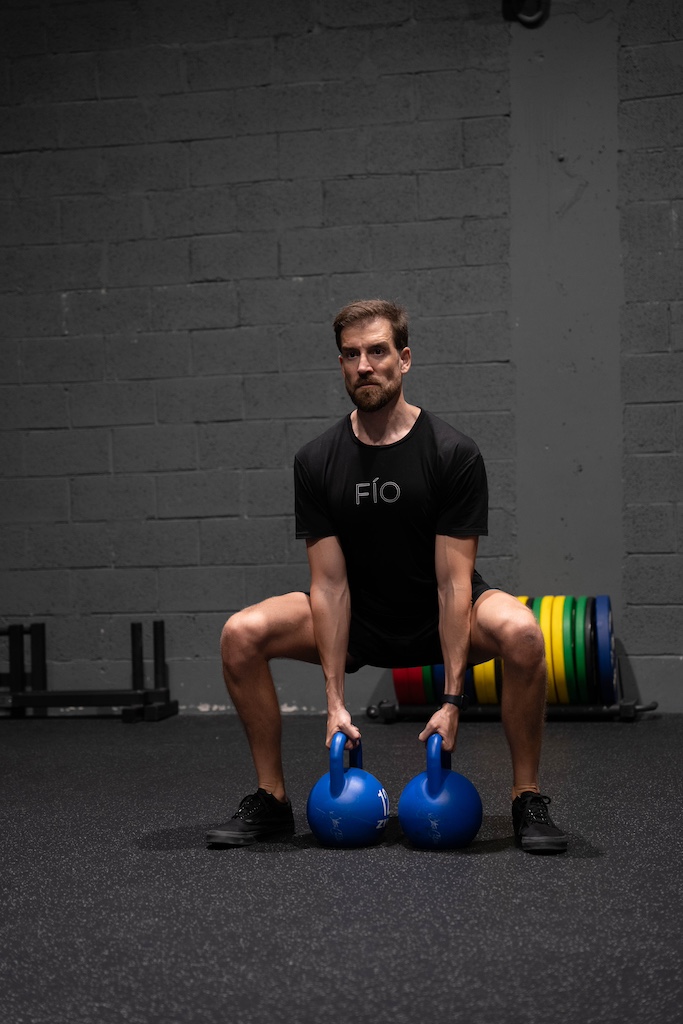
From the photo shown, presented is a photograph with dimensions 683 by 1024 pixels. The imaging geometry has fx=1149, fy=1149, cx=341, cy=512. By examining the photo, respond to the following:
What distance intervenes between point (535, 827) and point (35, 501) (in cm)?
321

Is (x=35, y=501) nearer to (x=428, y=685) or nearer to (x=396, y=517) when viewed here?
(x=428, y=685)

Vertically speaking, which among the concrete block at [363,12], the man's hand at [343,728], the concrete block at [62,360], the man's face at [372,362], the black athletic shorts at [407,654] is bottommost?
the man's hand at [343,728]

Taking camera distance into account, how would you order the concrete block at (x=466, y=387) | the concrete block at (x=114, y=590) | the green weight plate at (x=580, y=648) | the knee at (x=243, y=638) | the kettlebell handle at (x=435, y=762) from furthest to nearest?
the concrete block at (x=114, y=590), the concrete block at (x=466, y=387), the green weight plate at (x=580, y=648), the knee at (x=243, y=638), the kettlebell handle at (x=435, y=762)

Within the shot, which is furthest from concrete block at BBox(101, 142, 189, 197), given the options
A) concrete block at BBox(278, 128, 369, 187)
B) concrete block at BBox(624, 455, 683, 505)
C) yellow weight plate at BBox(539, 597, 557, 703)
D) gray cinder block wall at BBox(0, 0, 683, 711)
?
yellow weight plate at BBox(539, 597, 557, 703)

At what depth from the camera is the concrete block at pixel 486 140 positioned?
186 inches

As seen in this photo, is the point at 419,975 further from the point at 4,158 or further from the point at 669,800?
the point at 4,158

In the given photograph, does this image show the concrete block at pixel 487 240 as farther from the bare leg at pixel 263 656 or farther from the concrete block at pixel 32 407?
the bare leg at pixel 263 656

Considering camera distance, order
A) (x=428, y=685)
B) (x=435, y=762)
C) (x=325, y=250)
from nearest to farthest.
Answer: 1. (x=435, y=762)
2. (x=428, y=685)
3. (x=325, y=250)

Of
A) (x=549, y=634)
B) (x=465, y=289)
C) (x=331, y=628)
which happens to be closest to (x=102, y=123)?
(x=465, y=289)

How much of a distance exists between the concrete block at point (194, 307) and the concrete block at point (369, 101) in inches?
33.2

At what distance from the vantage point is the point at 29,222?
5.02 metres

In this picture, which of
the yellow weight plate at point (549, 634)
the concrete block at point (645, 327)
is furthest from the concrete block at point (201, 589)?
the concrete block at point (645, 327)

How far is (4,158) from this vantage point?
504cm

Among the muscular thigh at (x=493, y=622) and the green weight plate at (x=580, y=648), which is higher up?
the muscular thigh at (x=493, y=622)
